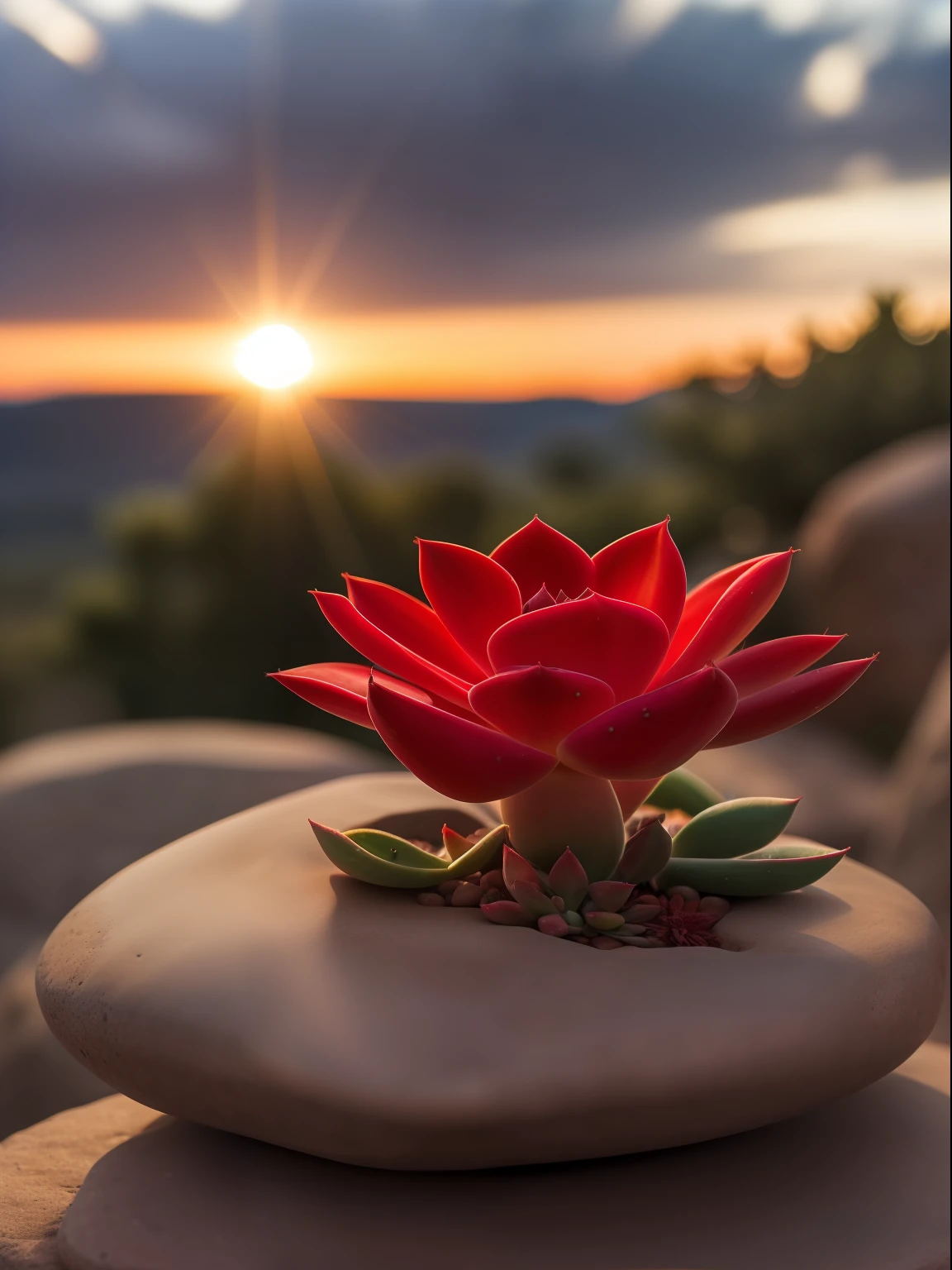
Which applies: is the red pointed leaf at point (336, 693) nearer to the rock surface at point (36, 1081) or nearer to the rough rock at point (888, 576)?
the rock surface at point (36, 1081)

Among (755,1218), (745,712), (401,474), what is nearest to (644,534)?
(745,712)

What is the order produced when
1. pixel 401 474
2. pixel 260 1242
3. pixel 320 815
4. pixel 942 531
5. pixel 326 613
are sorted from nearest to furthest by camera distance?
pixel 260 1242, pixel 326 613, pixel 320 815, pixel 942 531, pixel 401 474

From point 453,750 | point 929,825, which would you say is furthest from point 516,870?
point 929,825

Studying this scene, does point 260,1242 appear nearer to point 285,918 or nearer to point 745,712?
point 285,918

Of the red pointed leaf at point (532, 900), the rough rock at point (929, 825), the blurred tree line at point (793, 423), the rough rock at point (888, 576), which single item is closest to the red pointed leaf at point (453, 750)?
the red pointed leaf at point (532, 900)

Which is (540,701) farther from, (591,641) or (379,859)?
(379,859)
